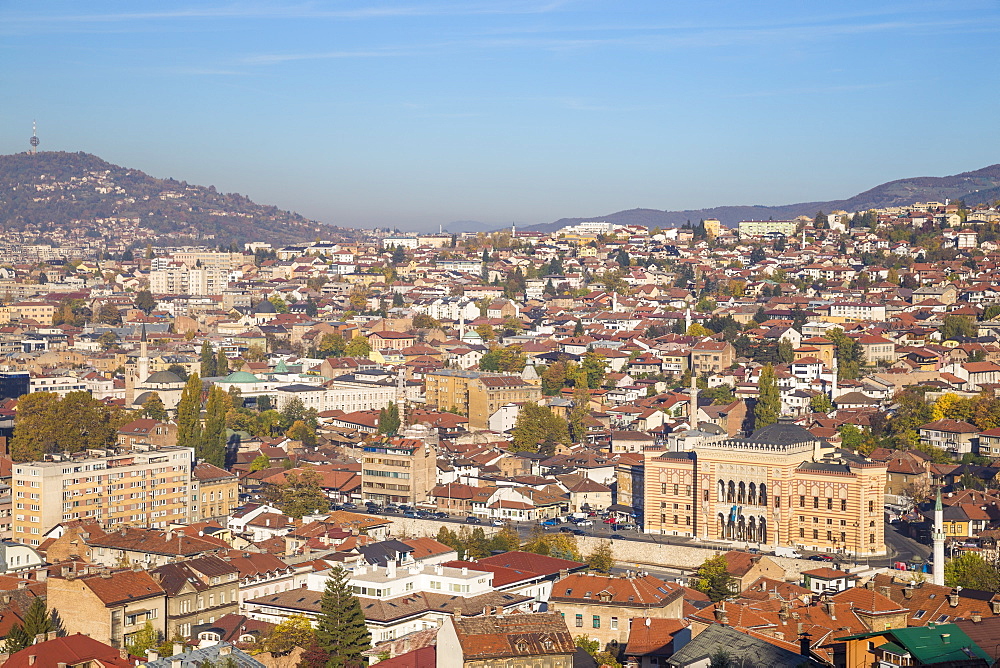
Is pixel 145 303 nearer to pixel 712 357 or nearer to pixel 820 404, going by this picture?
pixel 712 357

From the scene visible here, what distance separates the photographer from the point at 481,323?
295 ft

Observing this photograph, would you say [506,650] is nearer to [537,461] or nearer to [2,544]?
[2,544]

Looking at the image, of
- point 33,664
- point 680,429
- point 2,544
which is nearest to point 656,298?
point 680,429

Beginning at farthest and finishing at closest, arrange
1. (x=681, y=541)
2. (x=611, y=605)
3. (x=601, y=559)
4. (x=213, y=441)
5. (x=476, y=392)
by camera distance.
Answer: (x=476, y=392), (x=213, y=441), (x=681, y=541), (x=601, y=559), (x=611, y=605)

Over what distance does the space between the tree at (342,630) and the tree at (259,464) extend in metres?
26.8

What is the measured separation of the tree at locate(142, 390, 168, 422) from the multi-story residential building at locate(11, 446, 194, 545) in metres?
13.3

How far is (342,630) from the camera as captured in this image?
28.6 metres

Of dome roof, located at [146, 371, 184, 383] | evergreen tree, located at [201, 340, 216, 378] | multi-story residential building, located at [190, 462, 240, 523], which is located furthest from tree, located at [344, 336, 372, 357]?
multi-story residential building, located at [190, 462, 240, 523]

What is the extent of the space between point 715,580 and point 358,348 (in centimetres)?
4855

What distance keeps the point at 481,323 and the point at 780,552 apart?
49.0 m

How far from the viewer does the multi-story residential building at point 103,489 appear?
45.5 m

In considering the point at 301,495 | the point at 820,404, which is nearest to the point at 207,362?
the point at 301,495

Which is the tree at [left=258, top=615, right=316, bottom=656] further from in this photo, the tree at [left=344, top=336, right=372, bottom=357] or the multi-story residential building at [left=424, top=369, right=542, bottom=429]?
the tree at [left=344, top=336, right=372, bottom=357]

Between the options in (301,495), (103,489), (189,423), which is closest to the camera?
(103,489)
